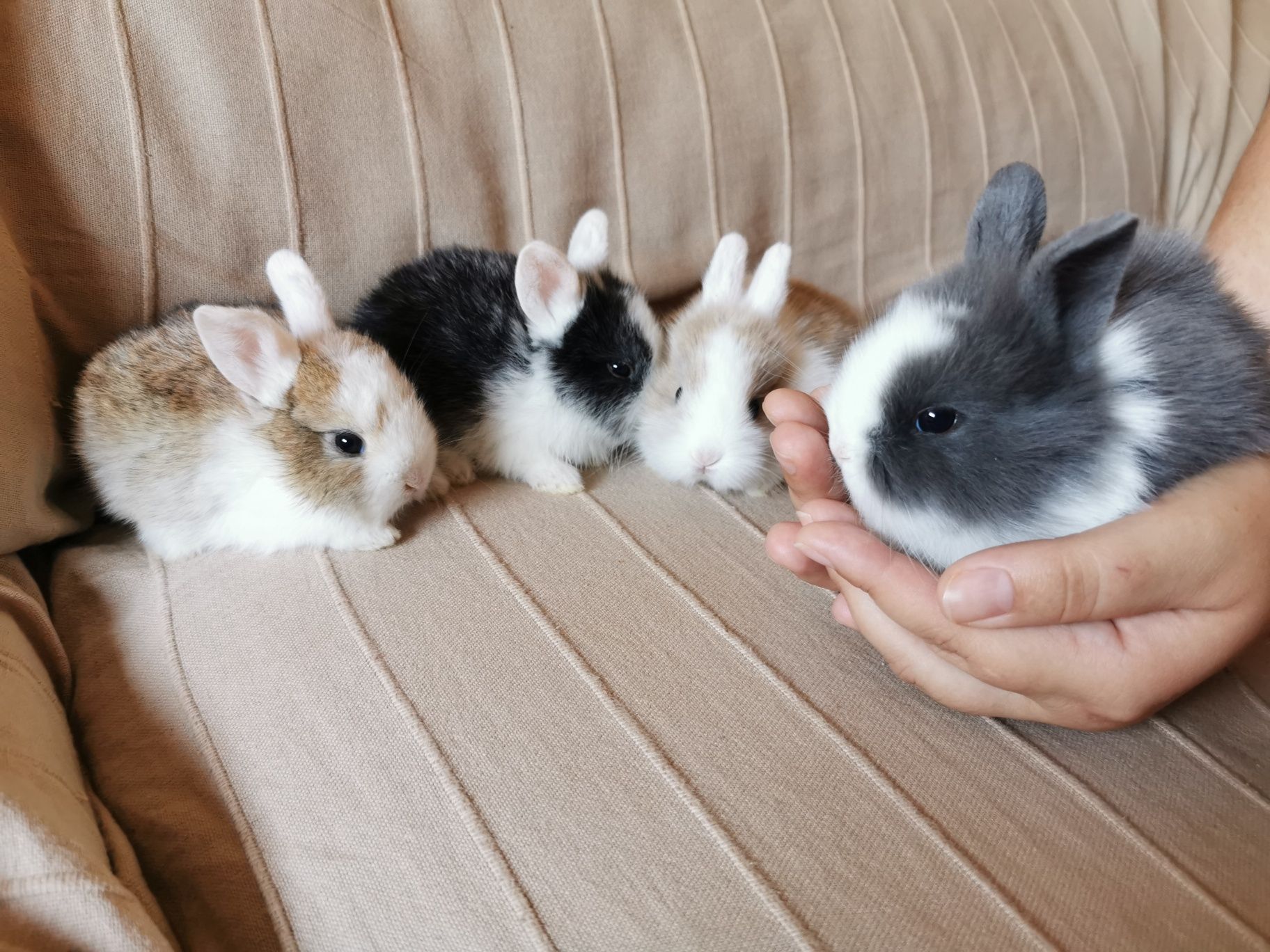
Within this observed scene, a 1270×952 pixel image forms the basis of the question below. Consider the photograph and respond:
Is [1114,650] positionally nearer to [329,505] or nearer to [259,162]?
[329,505]

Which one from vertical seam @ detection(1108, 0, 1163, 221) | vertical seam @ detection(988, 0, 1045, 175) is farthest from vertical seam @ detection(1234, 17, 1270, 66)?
vertical seam @ detection(988, 0, 1045, 175)

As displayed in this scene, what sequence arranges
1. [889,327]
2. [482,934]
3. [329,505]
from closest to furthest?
[482,934], [889,327], [329,505]

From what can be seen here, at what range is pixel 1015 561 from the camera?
70 cm

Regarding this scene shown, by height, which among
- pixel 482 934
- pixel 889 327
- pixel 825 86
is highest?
pixel 825 86

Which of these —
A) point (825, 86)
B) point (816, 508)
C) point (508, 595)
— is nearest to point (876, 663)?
point (816, 508)

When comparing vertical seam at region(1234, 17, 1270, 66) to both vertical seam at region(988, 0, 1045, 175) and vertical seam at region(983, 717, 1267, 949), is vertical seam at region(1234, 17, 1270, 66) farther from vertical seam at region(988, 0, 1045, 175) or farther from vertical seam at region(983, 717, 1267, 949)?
vertical seam at region(983, 717, 1267, 949)

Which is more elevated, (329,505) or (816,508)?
(816,508)

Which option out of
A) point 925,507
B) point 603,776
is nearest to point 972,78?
point 925,507

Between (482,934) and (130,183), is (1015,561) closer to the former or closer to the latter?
(482,934)

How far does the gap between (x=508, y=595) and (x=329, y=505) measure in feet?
0.87

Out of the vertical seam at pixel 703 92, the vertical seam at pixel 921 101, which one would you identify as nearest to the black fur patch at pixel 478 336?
the vertical seam at pixel 703 92

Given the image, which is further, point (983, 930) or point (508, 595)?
point (508, 595)

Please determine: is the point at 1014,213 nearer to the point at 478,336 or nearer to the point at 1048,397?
the point at 1048,397

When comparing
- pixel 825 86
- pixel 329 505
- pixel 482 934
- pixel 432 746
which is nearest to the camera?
pixel 482 934
